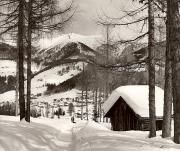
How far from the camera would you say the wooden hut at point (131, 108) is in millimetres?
26120

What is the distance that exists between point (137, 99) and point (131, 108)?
1.10 meters

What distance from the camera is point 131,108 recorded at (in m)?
26.5

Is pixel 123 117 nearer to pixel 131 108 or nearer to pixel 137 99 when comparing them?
pixel 137 99

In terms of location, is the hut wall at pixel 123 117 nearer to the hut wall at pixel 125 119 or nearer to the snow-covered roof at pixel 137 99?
the hut wall at pixel 125 119

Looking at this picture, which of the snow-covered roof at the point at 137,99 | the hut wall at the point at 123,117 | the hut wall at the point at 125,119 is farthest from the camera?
the hut wall at the point at 123,117

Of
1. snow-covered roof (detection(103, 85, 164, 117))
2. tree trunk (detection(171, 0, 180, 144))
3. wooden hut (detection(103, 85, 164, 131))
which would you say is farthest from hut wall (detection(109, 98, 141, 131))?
tree trunk (detection(171, 0, 180, 144))

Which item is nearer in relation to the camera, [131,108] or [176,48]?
[176,48]

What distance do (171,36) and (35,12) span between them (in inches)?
393

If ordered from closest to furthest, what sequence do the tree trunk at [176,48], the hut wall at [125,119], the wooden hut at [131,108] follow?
the tree trunk at [176,48] → the wooden hut at [131,108] → the hut wall at [125,119]

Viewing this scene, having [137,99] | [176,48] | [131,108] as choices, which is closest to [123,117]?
[137,99]

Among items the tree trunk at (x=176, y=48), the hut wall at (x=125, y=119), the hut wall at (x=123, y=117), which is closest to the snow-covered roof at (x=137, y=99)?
the hut wall at (x=125, y=119)

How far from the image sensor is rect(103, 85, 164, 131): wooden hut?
1028 inches

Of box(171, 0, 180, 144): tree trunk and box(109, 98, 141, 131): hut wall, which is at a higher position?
box(171, 0, 180, 144): tree trunk

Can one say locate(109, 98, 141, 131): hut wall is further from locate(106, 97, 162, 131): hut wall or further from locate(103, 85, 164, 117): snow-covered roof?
locate(103, 85, 164, 117): snow-covered roof
